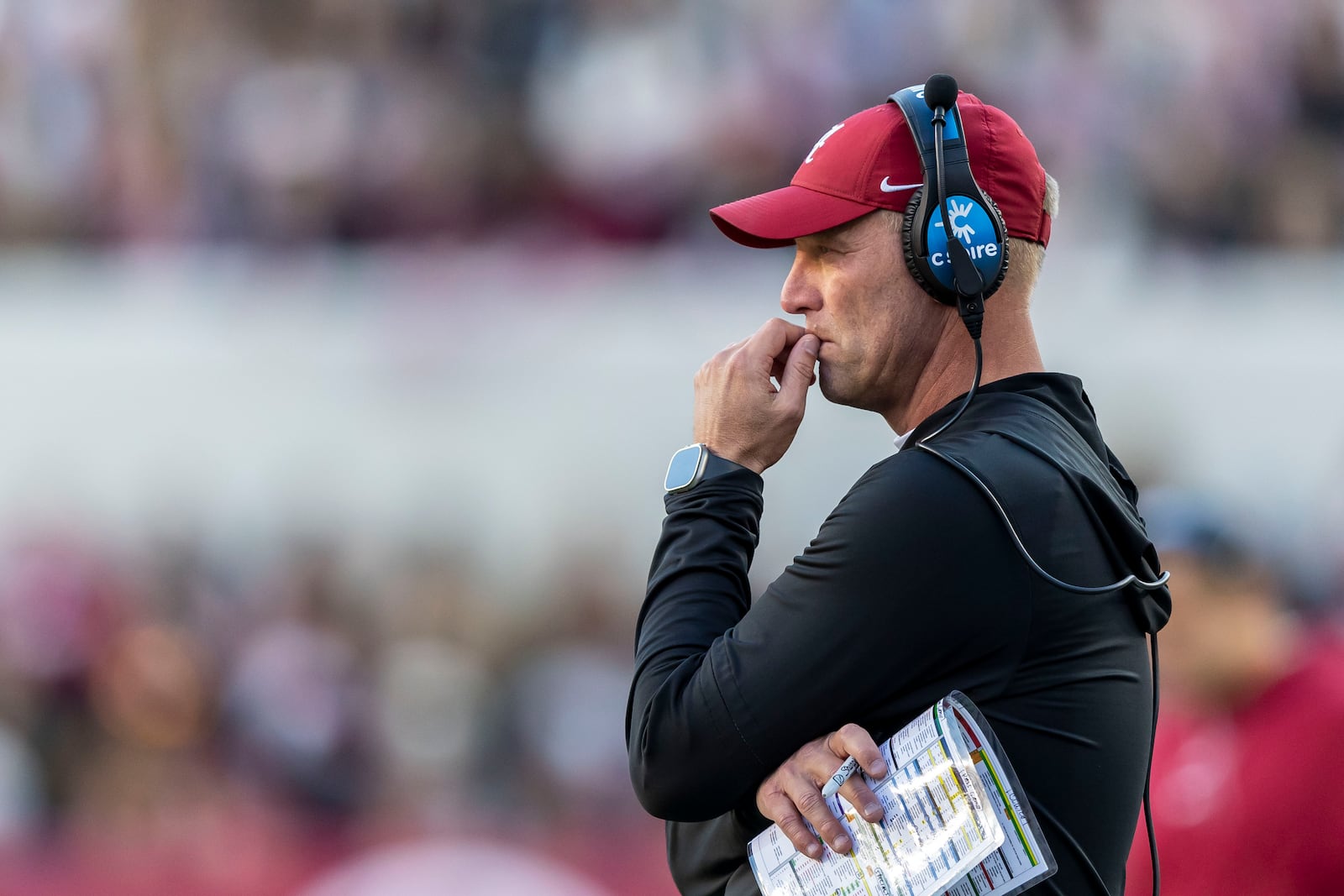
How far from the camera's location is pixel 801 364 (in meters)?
1.65

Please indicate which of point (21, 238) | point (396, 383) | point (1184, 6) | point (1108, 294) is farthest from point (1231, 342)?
point (21, 238)

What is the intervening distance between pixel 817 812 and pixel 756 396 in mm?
498

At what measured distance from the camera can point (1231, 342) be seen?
19.5 feet

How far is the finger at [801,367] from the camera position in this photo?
164cm

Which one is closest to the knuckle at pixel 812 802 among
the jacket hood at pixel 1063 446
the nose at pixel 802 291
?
the jacket hood at pixel 1063 446

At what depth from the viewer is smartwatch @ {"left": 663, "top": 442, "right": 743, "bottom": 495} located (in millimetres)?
1589

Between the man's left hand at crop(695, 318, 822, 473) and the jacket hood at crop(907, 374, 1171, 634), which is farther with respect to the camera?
the man's left hand at crop(695, 318, 822, 473)

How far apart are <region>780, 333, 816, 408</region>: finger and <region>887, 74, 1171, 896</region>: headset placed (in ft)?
0.50

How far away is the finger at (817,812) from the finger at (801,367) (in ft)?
1.54

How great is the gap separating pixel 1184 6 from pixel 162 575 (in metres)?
5.08

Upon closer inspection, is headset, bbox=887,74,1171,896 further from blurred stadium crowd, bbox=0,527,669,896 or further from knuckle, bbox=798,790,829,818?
blurred stadium crowd, bbox=0,527,669,896

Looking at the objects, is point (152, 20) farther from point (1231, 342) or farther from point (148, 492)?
point (1231, 342)

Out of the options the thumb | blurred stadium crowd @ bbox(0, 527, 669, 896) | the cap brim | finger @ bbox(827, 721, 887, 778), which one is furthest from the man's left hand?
blurred stadium crowd @ bbox(0, 527, 669, 896)

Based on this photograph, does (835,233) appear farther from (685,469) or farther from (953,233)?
(685,469)
